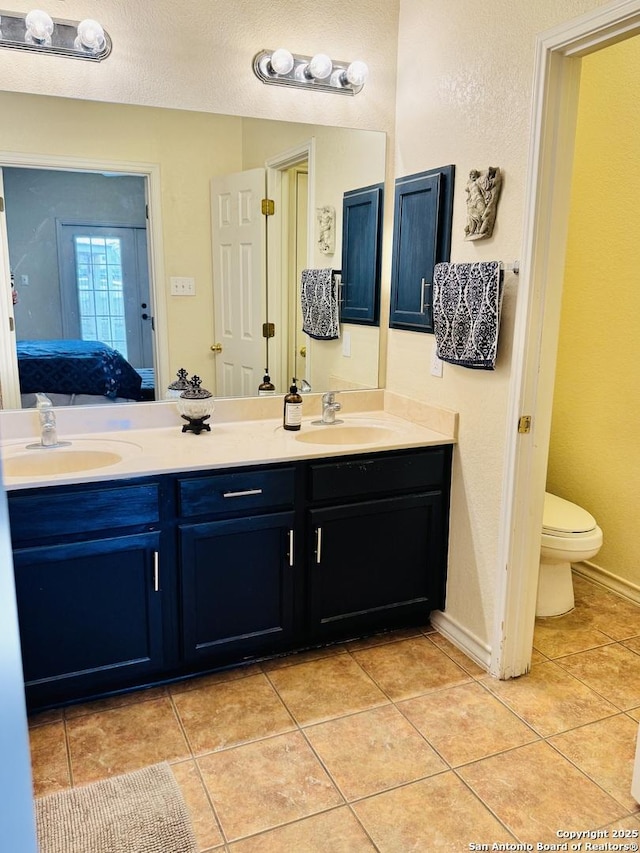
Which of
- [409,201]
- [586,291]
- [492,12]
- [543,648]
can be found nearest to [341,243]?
[409,201]

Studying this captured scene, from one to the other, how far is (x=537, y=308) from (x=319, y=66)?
50.3 inches

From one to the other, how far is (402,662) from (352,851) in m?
0.87

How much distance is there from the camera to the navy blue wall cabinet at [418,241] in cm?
245

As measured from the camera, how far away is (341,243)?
111 inches

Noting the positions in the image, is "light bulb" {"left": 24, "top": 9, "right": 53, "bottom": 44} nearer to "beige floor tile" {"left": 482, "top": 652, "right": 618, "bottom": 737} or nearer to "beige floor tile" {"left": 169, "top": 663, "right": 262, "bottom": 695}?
"beige floor tile" {"left": 169, "top": 663, "right": 262, "bottom": 695}

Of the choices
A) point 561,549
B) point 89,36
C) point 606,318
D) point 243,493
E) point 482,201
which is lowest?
point 561,549

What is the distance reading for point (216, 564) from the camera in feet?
7.27

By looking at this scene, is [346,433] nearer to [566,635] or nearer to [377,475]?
[377,475]

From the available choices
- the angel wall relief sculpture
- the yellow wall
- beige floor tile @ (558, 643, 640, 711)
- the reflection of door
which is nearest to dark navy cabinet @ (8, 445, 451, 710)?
beige floor tile @ (558, 643, 640, 711)

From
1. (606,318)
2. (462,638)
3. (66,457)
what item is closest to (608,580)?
(462,638)

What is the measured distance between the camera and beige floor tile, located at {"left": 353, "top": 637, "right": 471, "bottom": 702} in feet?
7.58

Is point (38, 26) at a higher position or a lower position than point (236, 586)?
higher

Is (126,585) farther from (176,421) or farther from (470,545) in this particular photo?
(470,545)

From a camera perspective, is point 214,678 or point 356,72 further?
point 356,72
